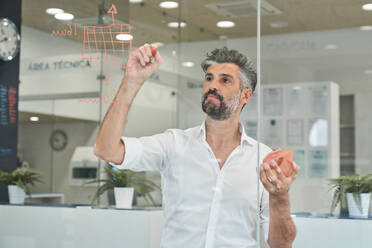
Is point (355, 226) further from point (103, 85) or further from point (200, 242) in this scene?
point (103, 85)

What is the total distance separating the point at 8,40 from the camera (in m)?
4.22

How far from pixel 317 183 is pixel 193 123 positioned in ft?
2.84

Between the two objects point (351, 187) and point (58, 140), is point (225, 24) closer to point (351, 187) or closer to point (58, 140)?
point (351, 187)

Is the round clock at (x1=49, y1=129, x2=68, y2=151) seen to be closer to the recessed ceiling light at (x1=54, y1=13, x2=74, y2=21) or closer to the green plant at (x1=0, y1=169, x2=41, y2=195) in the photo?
the green plant at (x1=0, y1=169, x2=41, y2=195)

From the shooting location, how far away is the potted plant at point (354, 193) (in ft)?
9.23

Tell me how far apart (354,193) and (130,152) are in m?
1.33

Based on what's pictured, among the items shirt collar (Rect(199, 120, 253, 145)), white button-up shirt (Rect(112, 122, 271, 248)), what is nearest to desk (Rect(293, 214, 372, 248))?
white button-up shirt (Rect(112, 122, 271, 248))

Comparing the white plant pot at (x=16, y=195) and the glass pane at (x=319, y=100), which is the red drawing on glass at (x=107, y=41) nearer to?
the glass pane at (x=319, y=100)

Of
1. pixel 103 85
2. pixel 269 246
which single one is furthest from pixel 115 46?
pixel 269 246

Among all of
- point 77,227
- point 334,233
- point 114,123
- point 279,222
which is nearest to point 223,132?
point 279,222

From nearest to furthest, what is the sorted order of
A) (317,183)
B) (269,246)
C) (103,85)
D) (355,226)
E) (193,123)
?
(269,246) < (355,226) < (193,123) < (317,183) < (103,85)

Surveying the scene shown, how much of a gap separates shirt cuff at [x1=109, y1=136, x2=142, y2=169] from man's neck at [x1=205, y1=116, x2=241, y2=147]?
34 centimetres

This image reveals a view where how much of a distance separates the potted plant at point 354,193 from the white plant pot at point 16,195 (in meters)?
2.15

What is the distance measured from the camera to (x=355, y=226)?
8.96ft
